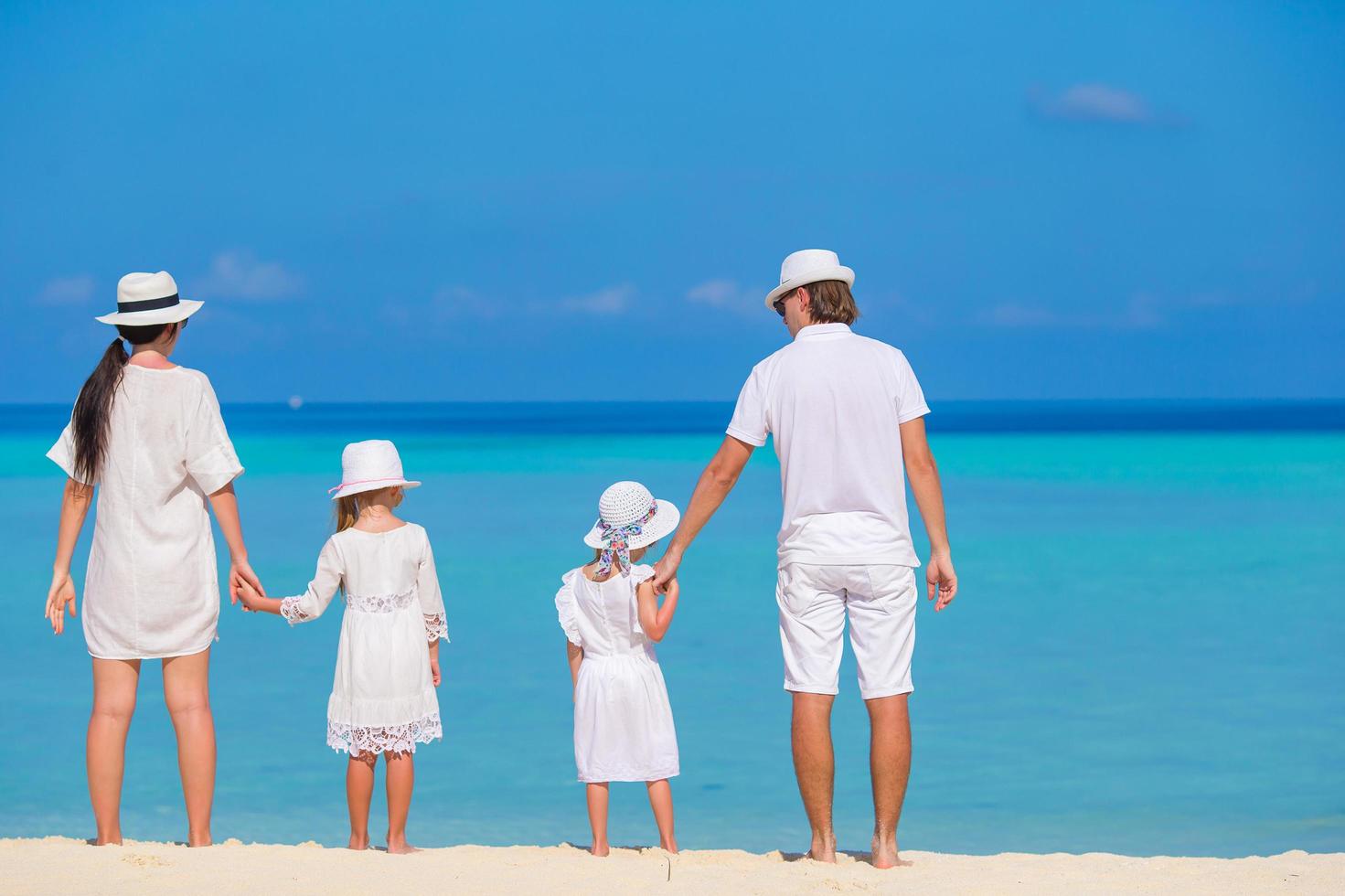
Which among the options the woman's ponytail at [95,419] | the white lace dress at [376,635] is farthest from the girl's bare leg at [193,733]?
the woman's ponytail at [95,419]

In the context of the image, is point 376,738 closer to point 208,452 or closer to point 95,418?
point 208,452

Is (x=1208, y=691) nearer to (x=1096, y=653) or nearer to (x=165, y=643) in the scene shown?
(x=1096, y=653)

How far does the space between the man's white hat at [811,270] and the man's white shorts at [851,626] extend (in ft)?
2.75

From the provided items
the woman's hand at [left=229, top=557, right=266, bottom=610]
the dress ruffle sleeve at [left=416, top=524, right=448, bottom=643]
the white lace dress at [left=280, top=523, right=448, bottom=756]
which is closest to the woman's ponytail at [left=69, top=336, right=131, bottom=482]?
the woman's hand at [left=229, top=557, right=266, bottom=610]

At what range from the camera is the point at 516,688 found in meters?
8.27

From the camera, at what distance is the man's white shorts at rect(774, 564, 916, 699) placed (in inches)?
159

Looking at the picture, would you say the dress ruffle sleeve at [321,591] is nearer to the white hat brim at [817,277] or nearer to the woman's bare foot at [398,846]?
the woman's bare foot at [398,846]

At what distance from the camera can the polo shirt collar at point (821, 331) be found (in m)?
4.15

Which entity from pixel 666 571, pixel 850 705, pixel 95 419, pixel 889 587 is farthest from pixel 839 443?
pixel 850 705

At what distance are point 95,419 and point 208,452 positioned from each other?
33 cm

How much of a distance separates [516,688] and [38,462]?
29.9 m

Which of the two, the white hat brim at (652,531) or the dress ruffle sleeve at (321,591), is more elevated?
the white hat brim at (652,531)

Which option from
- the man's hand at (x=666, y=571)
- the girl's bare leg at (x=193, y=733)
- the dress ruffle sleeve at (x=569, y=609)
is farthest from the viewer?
the dress ruffle sleeve at (x=569, y=609)

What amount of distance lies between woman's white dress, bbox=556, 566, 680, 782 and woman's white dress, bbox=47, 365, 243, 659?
1112 mm
